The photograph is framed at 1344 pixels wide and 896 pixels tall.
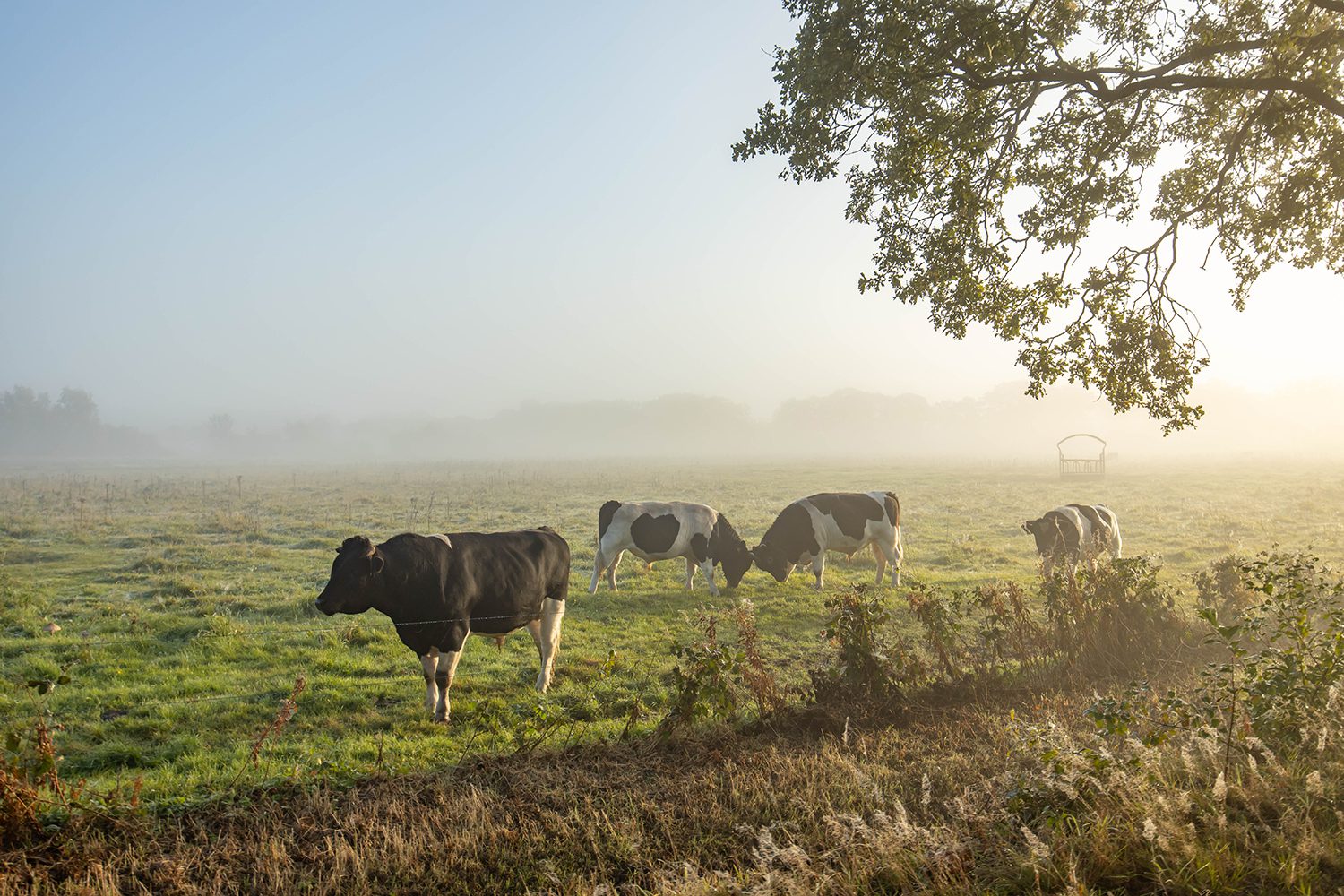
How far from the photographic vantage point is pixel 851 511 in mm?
17156

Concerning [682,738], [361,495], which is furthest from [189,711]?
[361,495]

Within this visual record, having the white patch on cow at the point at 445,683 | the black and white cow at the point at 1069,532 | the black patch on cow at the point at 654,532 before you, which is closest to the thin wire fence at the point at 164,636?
the white patch on cow at the point at 445,683

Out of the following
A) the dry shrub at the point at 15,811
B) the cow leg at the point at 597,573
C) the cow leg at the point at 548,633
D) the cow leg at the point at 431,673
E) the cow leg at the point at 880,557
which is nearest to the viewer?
the dry shrub at the point at 15,811

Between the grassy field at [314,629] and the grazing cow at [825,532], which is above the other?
the grazing cow at [825,532]

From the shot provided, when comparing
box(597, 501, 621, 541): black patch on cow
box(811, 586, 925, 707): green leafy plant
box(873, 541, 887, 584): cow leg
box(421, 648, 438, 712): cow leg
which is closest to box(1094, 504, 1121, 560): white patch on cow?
box(873, 541, 887, 584): cow leg

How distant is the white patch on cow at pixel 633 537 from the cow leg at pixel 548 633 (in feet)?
18.4

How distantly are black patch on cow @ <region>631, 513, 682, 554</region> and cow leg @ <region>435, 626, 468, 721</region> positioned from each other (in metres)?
7.41

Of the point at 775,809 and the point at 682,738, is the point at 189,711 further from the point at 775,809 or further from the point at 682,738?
the point at 775,809

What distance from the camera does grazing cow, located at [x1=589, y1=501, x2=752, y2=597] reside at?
15.8 meters

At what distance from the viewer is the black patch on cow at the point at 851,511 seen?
17078 mm

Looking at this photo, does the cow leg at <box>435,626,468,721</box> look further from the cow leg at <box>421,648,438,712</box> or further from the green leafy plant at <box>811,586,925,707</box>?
the green leafy plant at <box>811,586,925,707</box>

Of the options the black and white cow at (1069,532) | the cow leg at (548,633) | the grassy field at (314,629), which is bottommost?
the grassy field at (314,629)

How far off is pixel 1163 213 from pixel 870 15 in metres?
6.75

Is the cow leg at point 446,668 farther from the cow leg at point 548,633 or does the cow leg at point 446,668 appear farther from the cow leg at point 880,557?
the cow leg at point 880,557
